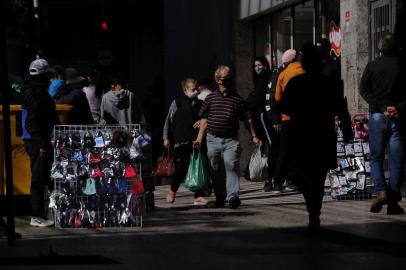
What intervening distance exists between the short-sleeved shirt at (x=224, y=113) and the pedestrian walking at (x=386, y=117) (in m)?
1.99

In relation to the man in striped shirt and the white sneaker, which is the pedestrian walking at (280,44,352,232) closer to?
the white sneaker

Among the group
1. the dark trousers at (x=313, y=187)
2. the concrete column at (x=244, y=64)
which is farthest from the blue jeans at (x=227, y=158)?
the concrete column at (x=244, y=64)

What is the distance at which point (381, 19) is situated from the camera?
1622cm

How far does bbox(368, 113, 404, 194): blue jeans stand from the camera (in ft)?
42.5

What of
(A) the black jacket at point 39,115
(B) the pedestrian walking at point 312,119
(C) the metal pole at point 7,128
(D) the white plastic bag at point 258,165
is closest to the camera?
(C) the metal pole at point 7,128

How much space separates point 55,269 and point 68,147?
345 centimetres

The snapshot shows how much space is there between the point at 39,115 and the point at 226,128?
289 centimetres

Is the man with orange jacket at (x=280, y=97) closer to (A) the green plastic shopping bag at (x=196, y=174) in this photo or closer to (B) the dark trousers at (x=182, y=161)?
(A) the green plastic shopping bag at (x=196, y=174)

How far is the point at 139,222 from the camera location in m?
12.7

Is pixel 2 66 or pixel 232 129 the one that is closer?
pixel 2 66

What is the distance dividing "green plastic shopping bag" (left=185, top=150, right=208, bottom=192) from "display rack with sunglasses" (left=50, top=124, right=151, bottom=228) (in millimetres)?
2672

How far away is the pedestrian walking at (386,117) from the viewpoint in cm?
1289

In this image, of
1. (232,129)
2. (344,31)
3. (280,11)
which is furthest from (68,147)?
(280,11)

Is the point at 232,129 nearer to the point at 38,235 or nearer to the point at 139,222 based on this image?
the point at 139,222
